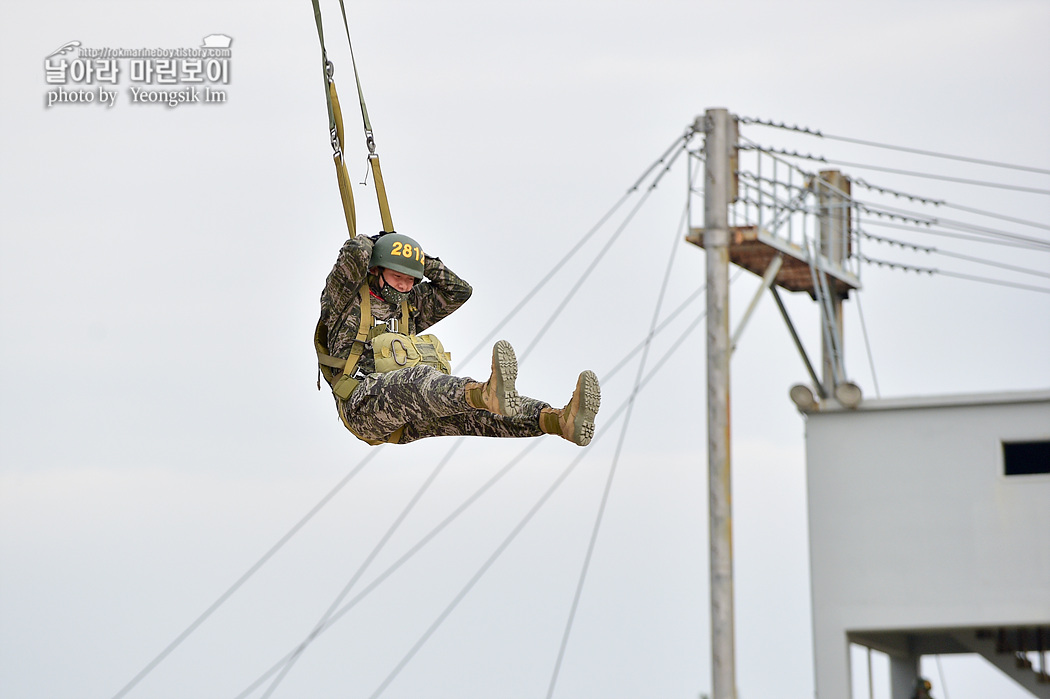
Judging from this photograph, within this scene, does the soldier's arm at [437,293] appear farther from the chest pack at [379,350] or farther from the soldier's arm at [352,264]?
the soldier's arm at [352,264]

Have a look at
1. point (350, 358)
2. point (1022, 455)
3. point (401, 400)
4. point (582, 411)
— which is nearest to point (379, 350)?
point (350, 358)

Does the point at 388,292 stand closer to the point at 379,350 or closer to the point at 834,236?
the point at 379,350

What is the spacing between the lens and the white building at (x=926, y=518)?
2733 cm

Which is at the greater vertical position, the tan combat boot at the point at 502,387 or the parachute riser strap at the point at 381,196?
the parachute riser strap at the point at 381,196

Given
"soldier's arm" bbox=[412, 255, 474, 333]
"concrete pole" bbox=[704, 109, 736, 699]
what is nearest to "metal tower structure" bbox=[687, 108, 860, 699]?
"concrete pole" bbox=[704, 109, 736, 699]

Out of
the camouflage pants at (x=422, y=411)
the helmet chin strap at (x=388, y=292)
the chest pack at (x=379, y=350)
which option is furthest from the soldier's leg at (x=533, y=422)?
the helmet chin strap at (x=388, y=292)

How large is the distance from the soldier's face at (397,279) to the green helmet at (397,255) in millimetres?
94

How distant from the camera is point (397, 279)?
1509 cm

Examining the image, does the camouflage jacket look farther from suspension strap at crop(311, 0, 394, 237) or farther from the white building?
the white building

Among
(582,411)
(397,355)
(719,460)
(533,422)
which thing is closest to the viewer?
(582,411)

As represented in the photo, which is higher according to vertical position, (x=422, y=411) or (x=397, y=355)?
(x=397, y=355)

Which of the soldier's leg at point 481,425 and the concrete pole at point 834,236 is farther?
the concrete pole at point 834,236

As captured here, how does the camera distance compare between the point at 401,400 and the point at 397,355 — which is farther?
the point at 397,355

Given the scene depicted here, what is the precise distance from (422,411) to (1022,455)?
15522mm
